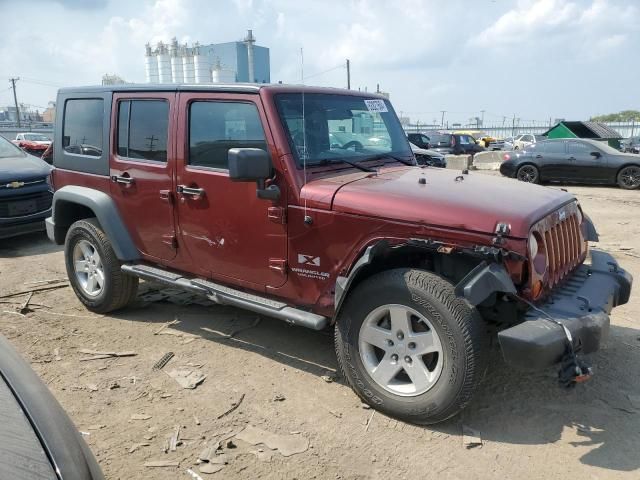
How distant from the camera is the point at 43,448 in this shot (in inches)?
69.4

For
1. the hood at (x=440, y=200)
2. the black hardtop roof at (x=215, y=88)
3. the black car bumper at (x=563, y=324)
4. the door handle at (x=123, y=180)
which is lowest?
the black car bumper at (x=563, y=324)

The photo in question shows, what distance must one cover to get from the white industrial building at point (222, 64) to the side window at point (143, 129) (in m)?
0.32

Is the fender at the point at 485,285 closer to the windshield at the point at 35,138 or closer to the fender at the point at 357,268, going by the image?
the fender at the point at 357,268

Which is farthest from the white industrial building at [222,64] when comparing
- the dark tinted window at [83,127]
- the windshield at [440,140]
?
the windshield at [440,140]

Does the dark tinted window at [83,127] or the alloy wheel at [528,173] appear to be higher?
the dark tinted window at [83,127]

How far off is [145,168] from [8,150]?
598 cm

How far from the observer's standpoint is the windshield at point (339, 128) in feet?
12.3

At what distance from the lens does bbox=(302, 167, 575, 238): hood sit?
9.95 ft

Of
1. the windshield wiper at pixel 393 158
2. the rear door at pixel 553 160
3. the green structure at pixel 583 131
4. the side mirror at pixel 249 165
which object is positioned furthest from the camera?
the green structure at pixel 583 131

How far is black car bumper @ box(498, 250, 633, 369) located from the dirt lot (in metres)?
0.59

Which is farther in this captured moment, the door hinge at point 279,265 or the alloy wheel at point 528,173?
the alloy wheel at point 528,173

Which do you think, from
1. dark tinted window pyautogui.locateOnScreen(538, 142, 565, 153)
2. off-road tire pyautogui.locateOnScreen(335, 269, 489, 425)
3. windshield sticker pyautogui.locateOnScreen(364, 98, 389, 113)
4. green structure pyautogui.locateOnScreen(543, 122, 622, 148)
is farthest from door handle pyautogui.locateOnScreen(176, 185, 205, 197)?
green structure pyautogui.locateOnScreen(543, 122, 622, 148)

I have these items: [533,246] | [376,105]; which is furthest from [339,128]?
[533,246]

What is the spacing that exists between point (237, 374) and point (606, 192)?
41.9 feet
